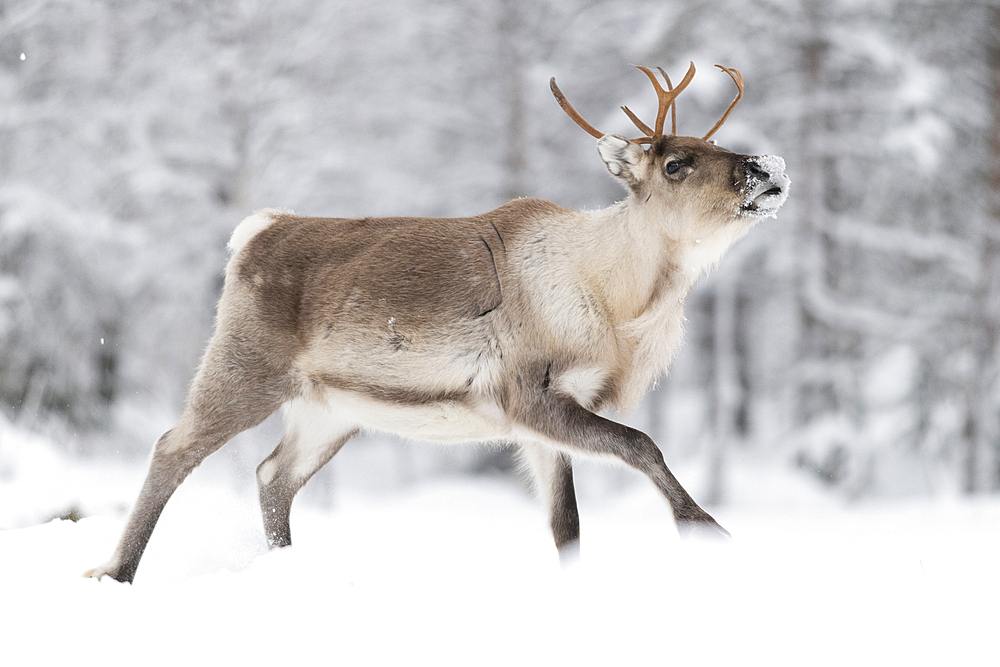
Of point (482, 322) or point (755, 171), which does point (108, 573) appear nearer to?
point (482, 322)

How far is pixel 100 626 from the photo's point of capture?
10.6 ft

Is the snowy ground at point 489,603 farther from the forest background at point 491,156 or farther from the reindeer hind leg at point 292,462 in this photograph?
the forest background at point 491,156

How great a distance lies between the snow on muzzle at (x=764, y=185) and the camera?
3809mm

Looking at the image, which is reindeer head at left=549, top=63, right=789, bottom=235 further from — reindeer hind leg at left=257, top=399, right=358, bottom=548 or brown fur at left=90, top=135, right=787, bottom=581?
reindeer hind leg at left=257, top=399, right=358, bottom=548

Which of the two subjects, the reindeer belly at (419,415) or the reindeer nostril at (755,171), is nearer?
the reindeer nostril at (755,171)

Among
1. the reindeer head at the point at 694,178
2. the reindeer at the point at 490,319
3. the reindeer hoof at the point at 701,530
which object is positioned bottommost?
the reindeer hoof at the point at 701,530

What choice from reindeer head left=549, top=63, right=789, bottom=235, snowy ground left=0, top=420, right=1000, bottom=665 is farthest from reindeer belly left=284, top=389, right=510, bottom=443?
reindeer head left=549, top=63, right=789, bottom=235

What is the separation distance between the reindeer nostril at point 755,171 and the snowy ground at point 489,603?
1468 mm

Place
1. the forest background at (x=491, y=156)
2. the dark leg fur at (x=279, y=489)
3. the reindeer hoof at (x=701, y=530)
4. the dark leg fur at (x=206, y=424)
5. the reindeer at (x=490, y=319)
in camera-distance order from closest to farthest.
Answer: the reindeer hoof at (x=701, y=530) → the reindeer at (x=490, y=319) → the dark leg fur at (x=206, y=424) → the dark leg fur at (x=279, y=489) → the forest background at (x=491, y=156)

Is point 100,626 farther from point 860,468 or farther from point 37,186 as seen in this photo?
point 860,468

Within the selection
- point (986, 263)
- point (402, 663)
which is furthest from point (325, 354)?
point (986, 263)

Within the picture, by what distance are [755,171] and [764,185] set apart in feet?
0.23

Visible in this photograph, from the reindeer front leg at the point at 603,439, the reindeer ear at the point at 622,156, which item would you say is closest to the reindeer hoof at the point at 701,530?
the reindeer front leg at the point at 603,439

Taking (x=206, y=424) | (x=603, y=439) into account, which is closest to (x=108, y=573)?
(x=206, y=424)
